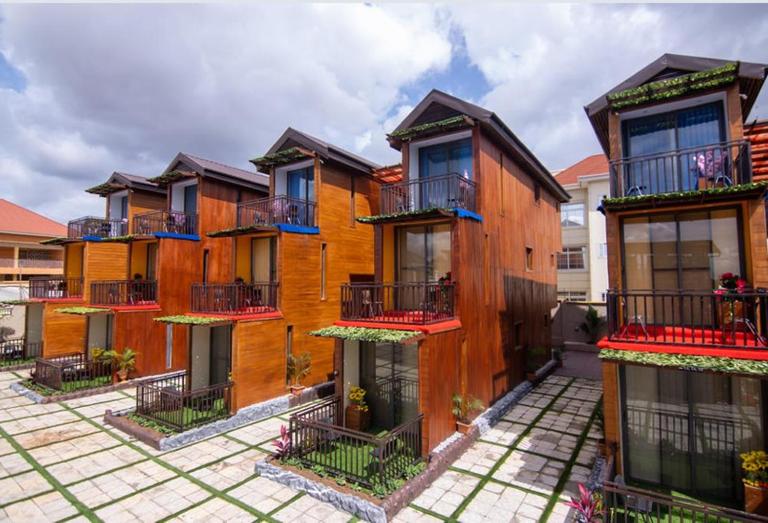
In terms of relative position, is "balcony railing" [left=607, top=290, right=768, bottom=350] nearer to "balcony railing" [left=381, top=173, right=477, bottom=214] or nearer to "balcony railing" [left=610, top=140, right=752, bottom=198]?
"balcony railing" [left=610, top=140, right=752, bottom=198]

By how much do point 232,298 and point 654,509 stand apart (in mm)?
12294

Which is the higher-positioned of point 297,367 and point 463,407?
point 297,367

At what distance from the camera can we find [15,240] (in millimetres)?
31719

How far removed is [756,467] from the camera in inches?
256

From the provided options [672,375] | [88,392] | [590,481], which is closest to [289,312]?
[88,392]

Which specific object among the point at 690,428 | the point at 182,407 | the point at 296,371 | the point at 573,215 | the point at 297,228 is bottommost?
the point at 182,407

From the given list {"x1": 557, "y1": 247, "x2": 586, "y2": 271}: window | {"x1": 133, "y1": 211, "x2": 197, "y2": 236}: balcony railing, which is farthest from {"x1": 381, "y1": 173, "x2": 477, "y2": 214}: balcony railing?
{"x1": 557, "y1": 247, "x2": 586, "y2": 271}: window

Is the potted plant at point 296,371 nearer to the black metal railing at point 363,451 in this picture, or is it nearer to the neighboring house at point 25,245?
the black metal railing at point 363,451

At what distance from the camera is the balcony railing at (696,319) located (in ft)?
21.8

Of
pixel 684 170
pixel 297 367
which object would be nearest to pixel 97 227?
pixel 297 367

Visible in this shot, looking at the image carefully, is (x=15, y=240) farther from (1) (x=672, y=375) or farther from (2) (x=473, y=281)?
(1) (x=672, y=375)

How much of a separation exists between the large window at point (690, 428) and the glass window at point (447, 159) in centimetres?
737

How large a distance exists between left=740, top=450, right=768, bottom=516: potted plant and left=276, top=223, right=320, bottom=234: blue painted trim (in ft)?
42.4

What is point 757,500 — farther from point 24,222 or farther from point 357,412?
point 24,222
